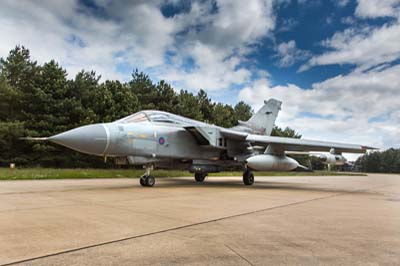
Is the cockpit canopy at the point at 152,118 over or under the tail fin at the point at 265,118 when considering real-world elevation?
under

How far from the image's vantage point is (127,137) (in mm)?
10102

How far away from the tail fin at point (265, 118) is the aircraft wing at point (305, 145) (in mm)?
4055

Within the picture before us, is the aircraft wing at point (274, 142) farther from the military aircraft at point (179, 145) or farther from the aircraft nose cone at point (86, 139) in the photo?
the aircraft nose cone at point (86, 139)

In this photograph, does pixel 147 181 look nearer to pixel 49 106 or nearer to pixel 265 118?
pixel 265 118

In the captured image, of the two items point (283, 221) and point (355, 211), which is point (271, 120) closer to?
point (355, 211)

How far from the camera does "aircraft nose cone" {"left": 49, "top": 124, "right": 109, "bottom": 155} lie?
891 cm

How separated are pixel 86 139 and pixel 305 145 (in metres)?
7.88

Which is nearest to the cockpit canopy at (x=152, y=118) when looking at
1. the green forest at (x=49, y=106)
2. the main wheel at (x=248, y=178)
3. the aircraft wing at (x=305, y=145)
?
the aircraft wing at (x=305, y=145)

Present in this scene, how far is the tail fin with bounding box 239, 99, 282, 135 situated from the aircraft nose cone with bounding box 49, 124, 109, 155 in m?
9.40

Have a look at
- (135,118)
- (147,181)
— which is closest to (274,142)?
(147,181)

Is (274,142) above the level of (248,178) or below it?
above

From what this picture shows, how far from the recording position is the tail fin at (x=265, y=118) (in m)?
17.4

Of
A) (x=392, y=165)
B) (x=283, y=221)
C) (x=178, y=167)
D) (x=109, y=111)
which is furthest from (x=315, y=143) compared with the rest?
(x=392, y=165)

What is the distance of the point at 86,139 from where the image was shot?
9.05 m
